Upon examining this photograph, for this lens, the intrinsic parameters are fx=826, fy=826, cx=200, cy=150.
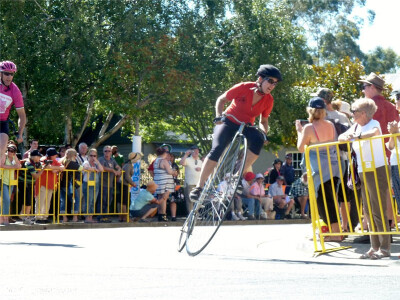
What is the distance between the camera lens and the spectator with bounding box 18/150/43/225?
16984 millimetres

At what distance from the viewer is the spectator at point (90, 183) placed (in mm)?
18281

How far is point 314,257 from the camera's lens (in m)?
8.77

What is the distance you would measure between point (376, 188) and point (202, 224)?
6.80ft

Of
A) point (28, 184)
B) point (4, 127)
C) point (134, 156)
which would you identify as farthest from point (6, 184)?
point (4, 127)

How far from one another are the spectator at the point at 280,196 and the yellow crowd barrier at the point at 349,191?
12415 millimetres

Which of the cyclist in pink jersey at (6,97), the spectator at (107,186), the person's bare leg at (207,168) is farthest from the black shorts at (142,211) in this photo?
the person's bare leg at (207,168)

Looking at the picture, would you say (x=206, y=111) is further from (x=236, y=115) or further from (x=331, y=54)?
(x=331, y=54)

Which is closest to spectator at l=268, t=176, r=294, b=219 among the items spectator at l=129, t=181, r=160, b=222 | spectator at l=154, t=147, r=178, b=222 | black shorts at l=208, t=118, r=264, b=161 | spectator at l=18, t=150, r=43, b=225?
spectator at l=154, t=147, r=178, b=222

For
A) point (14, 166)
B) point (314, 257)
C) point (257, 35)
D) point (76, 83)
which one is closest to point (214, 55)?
point (257, 35)

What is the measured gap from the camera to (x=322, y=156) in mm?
10109

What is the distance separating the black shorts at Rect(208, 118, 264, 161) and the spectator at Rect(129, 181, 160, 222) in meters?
10.1

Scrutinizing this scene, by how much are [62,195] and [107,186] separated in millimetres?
1350

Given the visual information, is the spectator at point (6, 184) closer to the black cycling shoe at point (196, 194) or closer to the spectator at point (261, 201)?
the spectator at point (261, 201)

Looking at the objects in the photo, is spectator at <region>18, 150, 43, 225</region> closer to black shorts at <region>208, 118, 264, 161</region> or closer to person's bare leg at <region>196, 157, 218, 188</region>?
person's bare leg at <region>196, 157, 218, 188</region>
